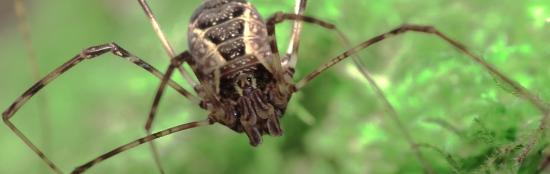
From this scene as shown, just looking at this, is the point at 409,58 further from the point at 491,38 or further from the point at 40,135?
the point at 40,135

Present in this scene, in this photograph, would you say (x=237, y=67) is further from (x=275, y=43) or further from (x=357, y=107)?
(x=357, y=107)

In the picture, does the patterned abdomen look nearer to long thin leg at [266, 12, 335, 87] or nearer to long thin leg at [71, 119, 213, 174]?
long thin leg at [266, 12, 335, 87]

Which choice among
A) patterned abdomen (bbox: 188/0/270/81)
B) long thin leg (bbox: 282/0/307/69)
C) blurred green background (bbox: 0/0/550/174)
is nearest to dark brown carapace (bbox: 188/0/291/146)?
patterned abdomen (bbox: 188/0/270/81)

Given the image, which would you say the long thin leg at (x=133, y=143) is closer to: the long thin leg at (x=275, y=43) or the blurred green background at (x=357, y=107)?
the long thin leg at (x=275, y=43)

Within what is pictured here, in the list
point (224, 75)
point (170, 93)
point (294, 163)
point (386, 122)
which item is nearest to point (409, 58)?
point (386, 122)

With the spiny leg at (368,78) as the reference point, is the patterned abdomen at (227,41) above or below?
above

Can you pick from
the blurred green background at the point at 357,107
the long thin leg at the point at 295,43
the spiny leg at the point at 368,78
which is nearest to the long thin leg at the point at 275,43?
the spiny leg at the point at 368,78
